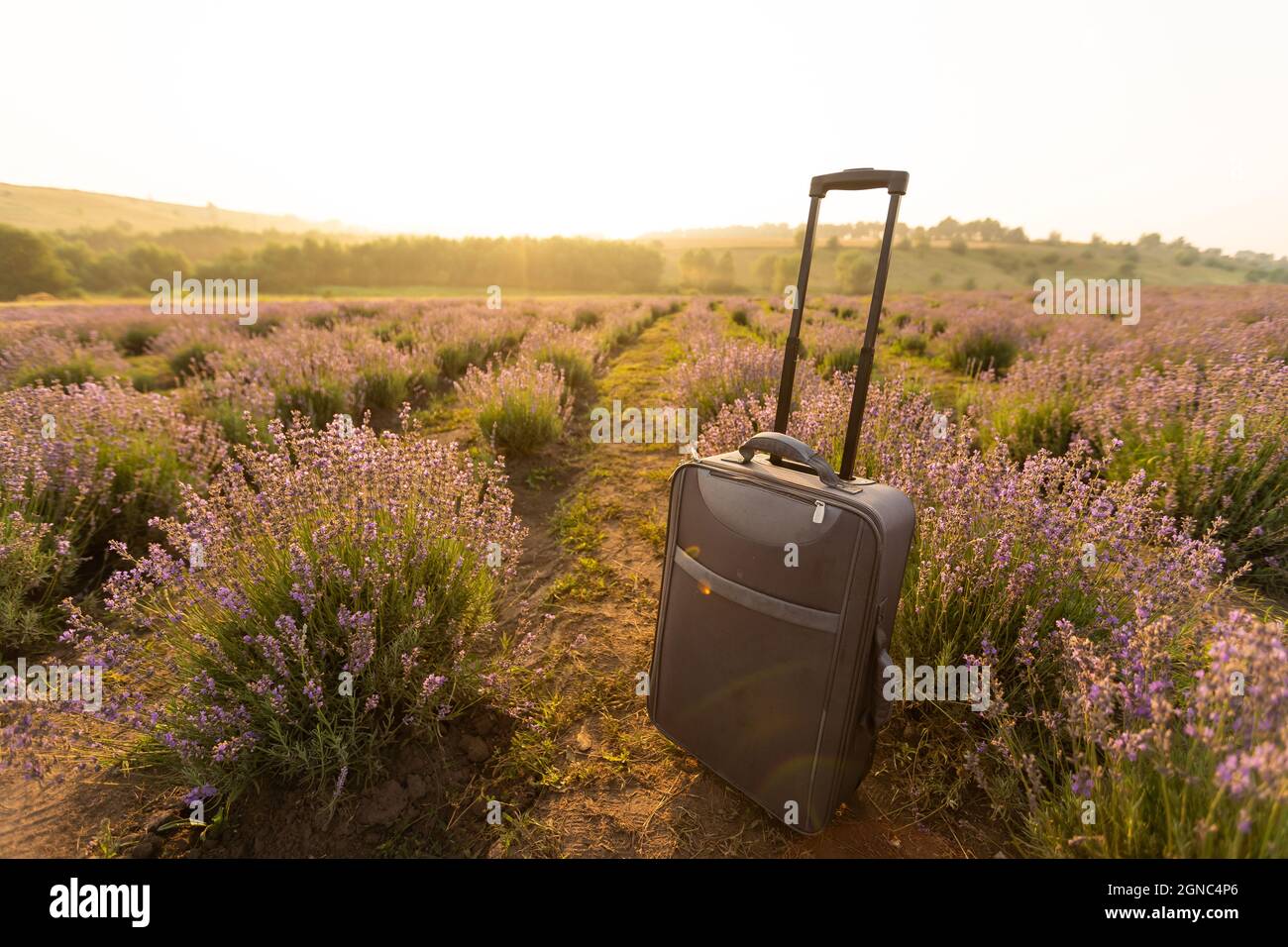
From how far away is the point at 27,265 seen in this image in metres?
25.1

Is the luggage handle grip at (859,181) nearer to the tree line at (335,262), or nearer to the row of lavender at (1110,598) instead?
the row of lavender at (1110,598)

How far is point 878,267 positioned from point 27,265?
39132 millimetres

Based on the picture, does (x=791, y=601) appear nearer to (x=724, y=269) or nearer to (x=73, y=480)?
(x=73, y=480)

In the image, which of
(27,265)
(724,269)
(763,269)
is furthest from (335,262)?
(763,269)

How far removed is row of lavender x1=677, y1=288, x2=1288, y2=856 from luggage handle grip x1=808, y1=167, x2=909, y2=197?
1.25 m

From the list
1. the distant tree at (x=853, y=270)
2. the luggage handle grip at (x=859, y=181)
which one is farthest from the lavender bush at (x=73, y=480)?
the distant tree at (x=853, y=270)

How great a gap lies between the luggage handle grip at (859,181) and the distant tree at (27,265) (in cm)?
3549
